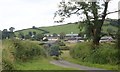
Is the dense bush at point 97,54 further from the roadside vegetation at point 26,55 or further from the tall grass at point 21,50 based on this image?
the tall grass at point 21,50

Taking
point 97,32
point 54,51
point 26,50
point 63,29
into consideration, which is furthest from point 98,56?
point 63,29

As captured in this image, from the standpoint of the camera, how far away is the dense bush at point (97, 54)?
28688 millimetres

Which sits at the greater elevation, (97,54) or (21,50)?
(21,50)

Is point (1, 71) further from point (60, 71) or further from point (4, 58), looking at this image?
point (60, 71)

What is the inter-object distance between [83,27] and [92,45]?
3003mm

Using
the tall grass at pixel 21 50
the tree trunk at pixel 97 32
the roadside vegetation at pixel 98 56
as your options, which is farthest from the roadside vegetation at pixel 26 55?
the tree trunk at pixel 97 32

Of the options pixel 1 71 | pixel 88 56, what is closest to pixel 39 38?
pixel 88 56

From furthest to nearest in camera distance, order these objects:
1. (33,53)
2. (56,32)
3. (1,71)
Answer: (56,32) → (33,53) → (1,71)

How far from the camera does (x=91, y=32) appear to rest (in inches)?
1471

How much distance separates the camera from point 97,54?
30531 millimetres

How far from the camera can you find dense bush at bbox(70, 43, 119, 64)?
28.7 metres

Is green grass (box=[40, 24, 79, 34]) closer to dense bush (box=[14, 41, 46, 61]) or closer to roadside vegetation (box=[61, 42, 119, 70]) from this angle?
roadside vegetation (box=[61, 42, 119, 70])

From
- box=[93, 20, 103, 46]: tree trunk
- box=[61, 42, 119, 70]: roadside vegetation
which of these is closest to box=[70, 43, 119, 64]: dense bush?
box=[61, 42, 119, 70]: roadside vegetation

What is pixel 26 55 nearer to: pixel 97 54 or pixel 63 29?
pixel 97 54
